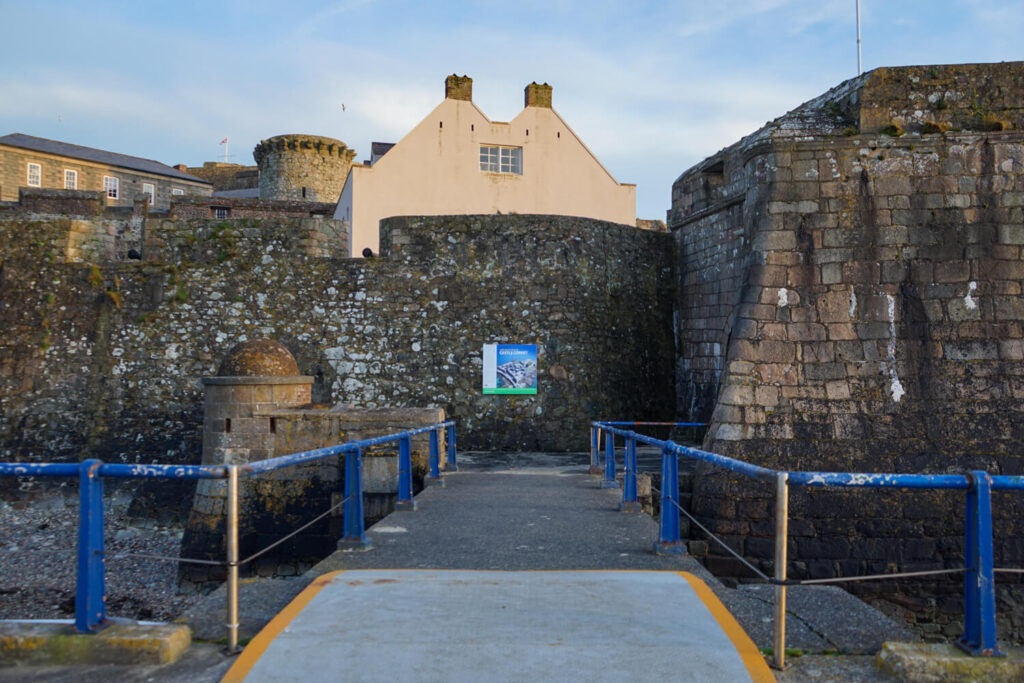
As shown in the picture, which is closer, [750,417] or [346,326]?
[750,417]

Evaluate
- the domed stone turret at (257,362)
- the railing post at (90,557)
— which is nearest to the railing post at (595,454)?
the domed stone turret at (257,362)

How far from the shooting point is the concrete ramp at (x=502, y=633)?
3094 mm

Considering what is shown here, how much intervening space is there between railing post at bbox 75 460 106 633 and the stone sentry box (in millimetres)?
5191

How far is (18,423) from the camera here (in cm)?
1328

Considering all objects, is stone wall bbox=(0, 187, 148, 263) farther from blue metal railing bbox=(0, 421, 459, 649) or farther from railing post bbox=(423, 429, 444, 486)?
blue metal railing bbox=(0, 421, 459, 649)

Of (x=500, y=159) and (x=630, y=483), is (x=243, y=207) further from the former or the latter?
(x=630, y=483)

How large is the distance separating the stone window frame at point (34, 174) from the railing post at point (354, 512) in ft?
121

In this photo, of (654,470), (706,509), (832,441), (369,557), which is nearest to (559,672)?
(369,557)

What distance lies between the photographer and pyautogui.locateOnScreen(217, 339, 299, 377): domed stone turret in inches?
357

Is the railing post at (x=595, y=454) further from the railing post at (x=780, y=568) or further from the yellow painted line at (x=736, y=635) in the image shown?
the railing post at (x=780, y=568)

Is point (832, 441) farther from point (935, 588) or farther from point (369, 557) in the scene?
point (369, 557)

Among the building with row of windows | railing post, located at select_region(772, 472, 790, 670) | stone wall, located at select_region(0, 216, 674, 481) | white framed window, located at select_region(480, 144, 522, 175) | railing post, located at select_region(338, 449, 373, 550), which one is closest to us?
railing post, located at select_region(772, 472, 790, 670)

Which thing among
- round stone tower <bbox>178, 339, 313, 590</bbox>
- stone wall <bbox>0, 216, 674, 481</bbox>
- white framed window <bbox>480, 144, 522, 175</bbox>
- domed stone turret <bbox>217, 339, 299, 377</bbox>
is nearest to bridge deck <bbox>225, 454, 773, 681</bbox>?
round stone tower <bbox>178, 339, 313, 590</bbox>

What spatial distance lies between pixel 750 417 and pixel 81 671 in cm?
722
